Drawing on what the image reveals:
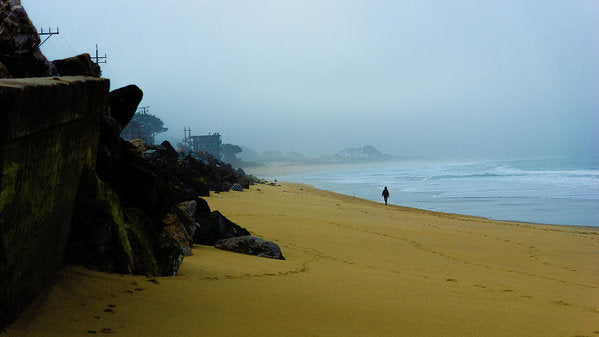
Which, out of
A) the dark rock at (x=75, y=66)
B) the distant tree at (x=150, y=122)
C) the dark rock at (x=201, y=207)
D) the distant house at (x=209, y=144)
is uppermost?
the distant tree at (x=150, y=122)

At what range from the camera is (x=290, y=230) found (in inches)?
350

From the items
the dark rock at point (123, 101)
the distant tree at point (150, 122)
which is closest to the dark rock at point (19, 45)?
the dark rock at point (123, 101)

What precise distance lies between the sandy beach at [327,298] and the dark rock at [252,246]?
29 centimetres

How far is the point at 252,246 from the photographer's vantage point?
5934mm

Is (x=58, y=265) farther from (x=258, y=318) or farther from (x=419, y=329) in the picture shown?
(x=419, y=329)

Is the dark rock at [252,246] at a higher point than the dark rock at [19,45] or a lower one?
lower

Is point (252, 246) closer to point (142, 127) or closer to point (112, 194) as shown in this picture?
point (112, 194)

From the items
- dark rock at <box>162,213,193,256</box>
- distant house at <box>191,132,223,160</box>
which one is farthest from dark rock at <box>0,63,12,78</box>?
distant house at <box>191,132,223,160</box>

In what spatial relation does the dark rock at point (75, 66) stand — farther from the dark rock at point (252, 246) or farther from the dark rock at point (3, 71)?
the dark rock at point (252, 246)

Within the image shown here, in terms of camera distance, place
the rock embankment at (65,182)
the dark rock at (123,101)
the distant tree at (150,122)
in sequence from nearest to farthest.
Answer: the rock embankment at (65,182) < the dark rock at (123,101) < the distant tree at (150,122)

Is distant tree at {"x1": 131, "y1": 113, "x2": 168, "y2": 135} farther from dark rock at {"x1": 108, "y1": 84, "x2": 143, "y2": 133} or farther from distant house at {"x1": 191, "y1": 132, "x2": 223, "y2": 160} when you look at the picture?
dark rock at {"x1": 108, "y1": 84, "x2": 143, "y2": 133}

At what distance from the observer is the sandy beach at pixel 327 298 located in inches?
92.9

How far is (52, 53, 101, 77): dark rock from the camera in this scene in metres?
4.07

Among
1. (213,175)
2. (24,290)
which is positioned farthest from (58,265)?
(213,175)
